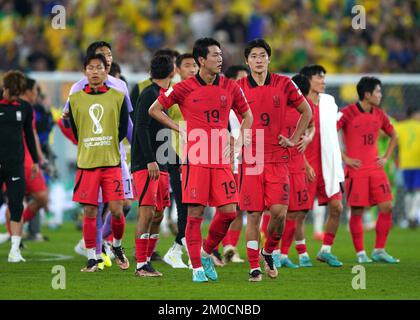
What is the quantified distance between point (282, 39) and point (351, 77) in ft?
10.3

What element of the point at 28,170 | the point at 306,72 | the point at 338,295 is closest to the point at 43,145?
the point at 28,170

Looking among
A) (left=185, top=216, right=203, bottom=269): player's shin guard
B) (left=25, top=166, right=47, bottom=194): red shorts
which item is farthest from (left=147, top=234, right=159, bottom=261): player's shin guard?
(left=25, top=166, right=47, bottom=194): red shorts

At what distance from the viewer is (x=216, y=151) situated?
1095cm

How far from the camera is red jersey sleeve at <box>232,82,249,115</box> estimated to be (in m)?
11.1

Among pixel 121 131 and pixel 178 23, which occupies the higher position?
pixel 178 23

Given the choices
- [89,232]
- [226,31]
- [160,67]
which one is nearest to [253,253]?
[89,232]

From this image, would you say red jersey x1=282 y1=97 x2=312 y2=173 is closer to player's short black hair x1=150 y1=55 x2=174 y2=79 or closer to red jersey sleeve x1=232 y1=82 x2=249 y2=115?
player's short black hair x1=150 y1=55 x2=174 y2=79

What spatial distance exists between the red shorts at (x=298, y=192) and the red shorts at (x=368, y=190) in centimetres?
127

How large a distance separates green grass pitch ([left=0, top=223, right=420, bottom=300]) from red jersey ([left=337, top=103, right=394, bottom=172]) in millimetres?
1345

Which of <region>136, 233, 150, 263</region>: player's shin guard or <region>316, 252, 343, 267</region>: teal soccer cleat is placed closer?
<region>136, 233, 150, 263</region>: player's shin guard

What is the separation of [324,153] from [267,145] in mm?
2434

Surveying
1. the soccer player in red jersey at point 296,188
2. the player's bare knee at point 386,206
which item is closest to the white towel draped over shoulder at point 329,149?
Result: the soccer player in red jersey at point 296,188

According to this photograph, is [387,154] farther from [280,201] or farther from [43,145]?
[43,145]
